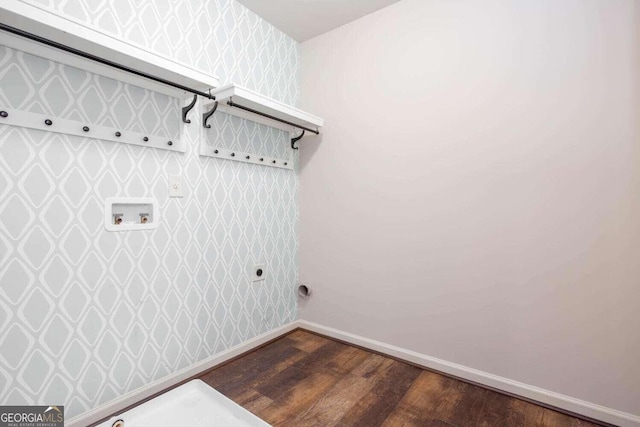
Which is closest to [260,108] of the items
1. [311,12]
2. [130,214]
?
[311,12]

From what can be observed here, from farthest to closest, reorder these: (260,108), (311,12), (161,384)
Result: (311,12) < (260,108) < (161,384)

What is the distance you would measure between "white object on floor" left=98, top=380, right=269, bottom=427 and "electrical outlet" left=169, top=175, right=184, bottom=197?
106cm

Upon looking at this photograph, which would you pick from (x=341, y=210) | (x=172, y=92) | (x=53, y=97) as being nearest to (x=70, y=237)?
(x=53, y=97)

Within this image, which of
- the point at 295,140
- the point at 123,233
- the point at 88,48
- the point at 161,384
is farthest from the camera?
the point at 295,140

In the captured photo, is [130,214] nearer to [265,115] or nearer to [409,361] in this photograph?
[265,115]

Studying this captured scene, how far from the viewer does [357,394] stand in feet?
5.34

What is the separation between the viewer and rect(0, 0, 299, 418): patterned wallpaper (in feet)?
3.91

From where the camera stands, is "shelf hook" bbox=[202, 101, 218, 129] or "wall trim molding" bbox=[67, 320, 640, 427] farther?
"shelf hook" bbox=[202, 101, 218, 129]

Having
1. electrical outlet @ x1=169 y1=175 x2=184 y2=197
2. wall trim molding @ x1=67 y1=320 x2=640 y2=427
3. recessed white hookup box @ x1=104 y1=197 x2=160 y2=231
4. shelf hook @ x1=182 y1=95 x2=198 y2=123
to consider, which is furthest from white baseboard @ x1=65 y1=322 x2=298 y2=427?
shelf hook @ x1=182 y1=95 x2=198 y2=123

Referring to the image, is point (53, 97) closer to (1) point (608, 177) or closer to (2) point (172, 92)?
(2) point (172, 92)

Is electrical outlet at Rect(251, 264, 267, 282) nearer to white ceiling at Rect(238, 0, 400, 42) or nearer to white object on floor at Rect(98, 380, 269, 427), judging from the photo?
white object on floor at Rect(98, 380, 269, 427)

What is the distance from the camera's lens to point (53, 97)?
1.25 metres

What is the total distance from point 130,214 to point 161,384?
94cm

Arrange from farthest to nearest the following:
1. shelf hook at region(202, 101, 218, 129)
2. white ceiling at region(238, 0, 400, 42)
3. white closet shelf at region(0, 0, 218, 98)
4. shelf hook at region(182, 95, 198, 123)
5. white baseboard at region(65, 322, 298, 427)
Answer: white ceiling at region(238, 0, 400, 42)
shelf hook at region(202, 101, 218, 129)
shelf hook at region(182, 95, 198, 123)
white baseboard at region(65, 322, 298, 427)
white closet shelf at region(0, 0, 218, 98)
